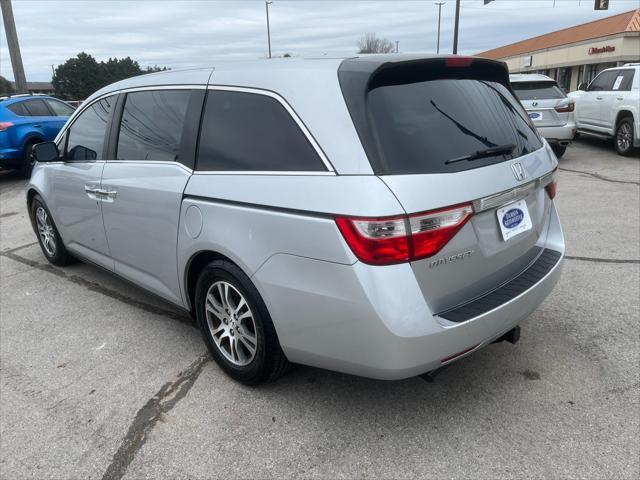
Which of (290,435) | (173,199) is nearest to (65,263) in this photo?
(173,199)

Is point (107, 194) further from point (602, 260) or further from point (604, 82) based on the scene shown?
point (604, 82)

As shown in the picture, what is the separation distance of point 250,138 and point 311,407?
57.8 inches

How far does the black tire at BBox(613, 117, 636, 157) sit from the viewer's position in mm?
10320

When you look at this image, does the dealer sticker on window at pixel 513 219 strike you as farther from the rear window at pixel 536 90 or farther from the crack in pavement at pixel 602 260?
the rear window at pixel 536 90

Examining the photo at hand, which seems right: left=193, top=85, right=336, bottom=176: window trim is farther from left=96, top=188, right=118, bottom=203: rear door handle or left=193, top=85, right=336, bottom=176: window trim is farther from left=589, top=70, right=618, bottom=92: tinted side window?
left=589, top=70, right=618, bottom=92: tinted side window

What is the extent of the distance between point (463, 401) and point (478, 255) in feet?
2.91

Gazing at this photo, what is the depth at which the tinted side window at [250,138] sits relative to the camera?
248cm

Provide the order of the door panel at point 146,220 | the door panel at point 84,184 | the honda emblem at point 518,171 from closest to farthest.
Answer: the honda emblem at point 518,171 < the door panel at point 146,220 < the door panel at point 84,184

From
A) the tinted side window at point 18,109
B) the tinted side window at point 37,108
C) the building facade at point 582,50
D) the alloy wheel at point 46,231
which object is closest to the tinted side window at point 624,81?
the alloy wheel at point 46,231

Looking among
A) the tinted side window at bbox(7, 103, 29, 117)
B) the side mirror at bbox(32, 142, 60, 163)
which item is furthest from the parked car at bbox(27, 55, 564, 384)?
the tinted side window at bbox(7, 103, 29, 117)

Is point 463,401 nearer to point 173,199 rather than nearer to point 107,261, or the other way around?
point 173,199

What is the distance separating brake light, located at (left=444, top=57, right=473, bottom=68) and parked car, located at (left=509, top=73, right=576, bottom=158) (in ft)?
24.9

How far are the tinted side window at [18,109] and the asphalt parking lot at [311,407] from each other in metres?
8.10

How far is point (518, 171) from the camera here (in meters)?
2.63
